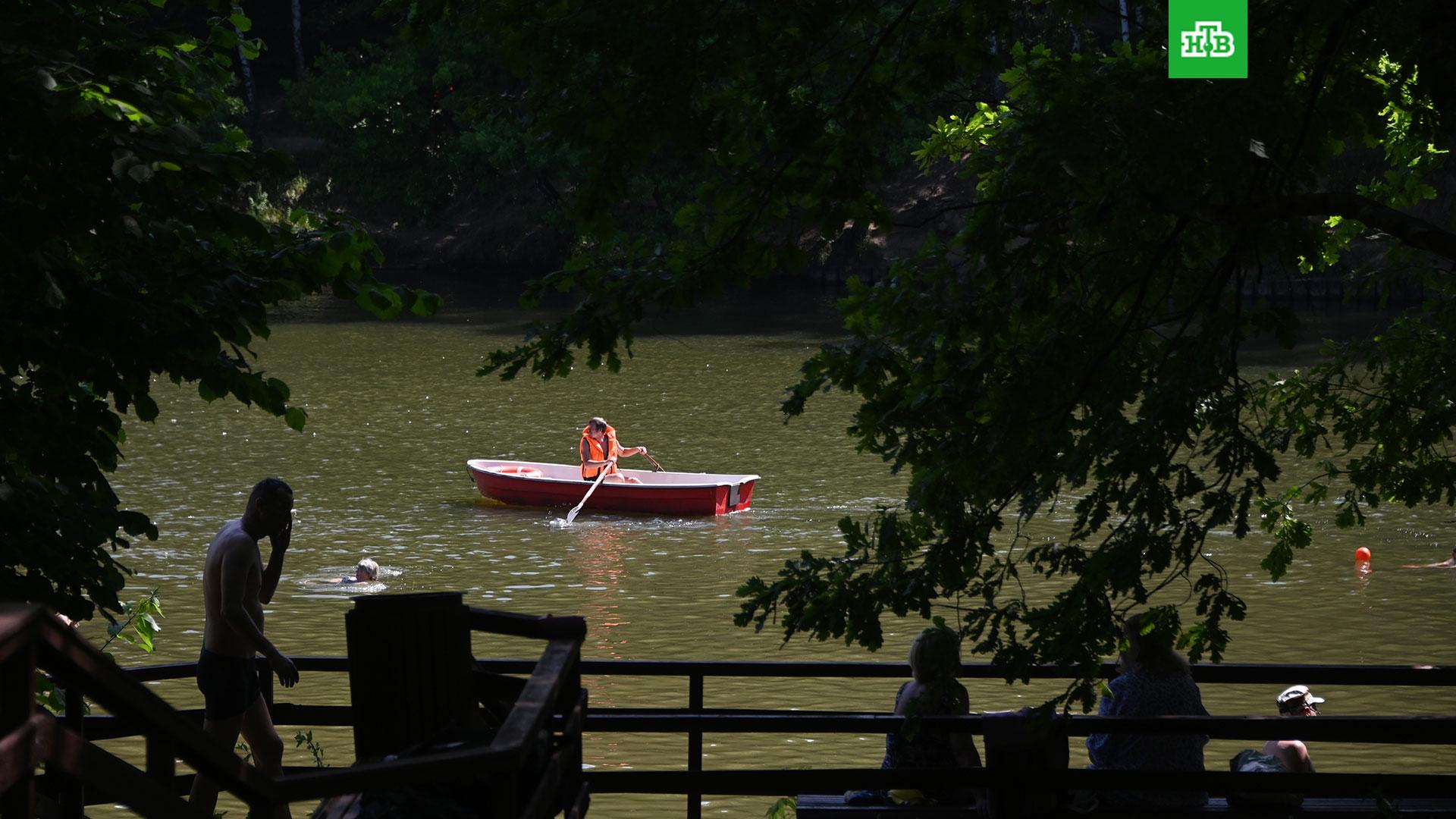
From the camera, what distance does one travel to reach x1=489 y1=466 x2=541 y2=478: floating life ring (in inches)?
994

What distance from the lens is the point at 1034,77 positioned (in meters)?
7.00

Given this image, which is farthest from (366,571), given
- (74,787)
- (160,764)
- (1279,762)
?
(74,787)

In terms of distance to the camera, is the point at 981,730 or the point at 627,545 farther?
the point at 627,545

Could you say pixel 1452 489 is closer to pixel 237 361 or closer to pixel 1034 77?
pixel 1034 77

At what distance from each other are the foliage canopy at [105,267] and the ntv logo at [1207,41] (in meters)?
3.03

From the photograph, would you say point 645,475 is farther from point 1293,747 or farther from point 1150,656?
point 1150,656

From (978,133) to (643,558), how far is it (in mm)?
13493

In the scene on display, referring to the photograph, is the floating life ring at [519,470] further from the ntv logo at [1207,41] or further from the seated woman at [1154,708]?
the ntv logo at [1207,41]

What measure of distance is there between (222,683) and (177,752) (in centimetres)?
373

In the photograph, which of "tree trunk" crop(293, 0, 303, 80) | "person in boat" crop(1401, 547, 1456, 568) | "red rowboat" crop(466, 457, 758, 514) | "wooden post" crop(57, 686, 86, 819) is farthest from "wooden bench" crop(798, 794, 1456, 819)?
A: "tree trunk" crop(293, 0, 303, 80)

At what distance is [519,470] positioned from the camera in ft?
84.6

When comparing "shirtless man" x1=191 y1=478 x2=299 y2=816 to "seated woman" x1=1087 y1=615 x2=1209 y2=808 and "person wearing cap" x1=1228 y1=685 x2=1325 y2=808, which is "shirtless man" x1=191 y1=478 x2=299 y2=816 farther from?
"person wearing cap" x1=1228 y1=685 x2=1325 y2=808

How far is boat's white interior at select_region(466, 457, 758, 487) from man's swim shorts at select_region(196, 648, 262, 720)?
1584cm

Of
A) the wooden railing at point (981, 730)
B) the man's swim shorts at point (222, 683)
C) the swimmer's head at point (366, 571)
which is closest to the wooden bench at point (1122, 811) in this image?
the wooden railing at point (981, 730)
